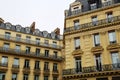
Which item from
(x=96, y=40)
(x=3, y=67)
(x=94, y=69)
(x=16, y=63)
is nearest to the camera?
(x=94, y=69)

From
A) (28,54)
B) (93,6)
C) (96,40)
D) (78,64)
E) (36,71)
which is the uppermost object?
(93,6)

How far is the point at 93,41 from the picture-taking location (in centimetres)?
2434

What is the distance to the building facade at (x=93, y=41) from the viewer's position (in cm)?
2228

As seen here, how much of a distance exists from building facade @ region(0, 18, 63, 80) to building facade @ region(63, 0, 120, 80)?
17.1 meters

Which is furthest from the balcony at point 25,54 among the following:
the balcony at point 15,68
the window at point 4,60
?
the balcony at point 15,68

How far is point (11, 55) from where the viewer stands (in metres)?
39.9

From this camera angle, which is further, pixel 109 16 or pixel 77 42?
pixel 77 42

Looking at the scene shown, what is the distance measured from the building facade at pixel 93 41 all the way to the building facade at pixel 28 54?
56.2 ft

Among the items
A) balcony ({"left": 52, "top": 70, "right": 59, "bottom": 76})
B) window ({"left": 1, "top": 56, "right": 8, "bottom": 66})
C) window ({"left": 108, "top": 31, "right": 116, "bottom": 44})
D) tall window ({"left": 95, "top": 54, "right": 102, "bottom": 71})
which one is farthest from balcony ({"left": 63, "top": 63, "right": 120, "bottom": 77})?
balcony ({"left": 52, "top": 70, "right": 59, "bottom": 76})

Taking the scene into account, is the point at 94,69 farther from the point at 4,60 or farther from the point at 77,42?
the point at 4,60

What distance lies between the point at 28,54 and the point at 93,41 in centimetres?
2042

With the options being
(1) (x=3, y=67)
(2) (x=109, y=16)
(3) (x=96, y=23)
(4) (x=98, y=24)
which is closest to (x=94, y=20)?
(3) (x=96, y=23)

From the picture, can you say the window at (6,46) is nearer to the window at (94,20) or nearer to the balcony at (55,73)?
the balcony at (55,73)

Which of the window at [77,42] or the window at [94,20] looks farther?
the window at [77,42]
